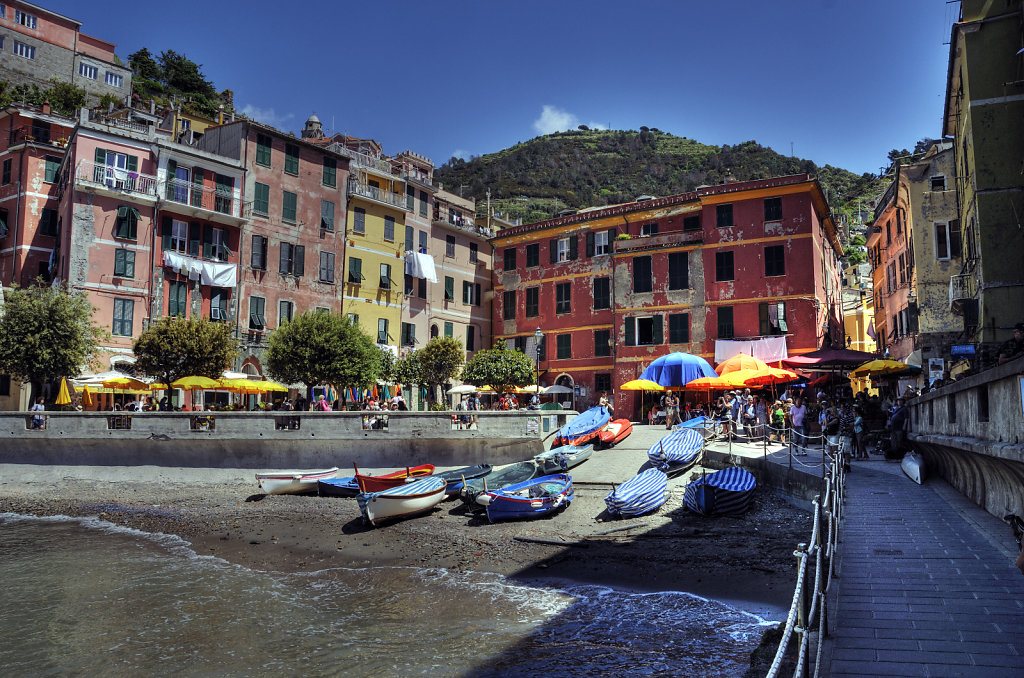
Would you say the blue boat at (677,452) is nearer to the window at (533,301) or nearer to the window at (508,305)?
the window at (533,301)

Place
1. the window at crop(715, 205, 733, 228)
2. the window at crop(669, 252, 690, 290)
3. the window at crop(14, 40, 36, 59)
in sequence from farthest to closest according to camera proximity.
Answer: the window at crop(14, 40, 36, 59) < the window at crop(669, 252, 690, 290) < the window at crop(715, 205, 733, 228)

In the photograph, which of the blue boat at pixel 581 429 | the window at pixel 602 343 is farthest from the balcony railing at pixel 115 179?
the window at pixel 602 343

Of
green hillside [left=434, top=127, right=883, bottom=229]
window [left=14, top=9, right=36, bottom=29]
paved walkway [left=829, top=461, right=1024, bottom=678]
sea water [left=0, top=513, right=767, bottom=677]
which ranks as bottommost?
sea water [left=0, top=513, right=767, bottom=677]

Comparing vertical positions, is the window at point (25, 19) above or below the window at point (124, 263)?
above

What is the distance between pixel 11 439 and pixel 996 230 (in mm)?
36292

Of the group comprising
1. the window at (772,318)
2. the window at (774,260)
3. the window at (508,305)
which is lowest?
the window at (772,318)

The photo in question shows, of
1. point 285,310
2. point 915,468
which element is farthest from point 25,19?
point 915,468

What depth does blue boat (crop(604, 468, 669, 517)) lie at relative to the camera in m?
19.0

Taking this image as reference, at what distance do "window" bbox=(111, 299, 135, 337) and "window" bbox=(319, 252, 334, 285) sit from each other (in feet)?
35.4

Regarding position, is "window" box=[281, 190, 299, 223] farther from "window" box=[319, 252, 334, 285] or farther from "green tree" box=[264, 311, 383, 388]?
"green tree" box=[264, 311, 383, 388]

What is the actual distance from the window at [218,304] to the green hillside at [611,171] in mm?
71060

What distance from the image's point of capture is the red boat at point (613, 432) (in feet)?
90.7

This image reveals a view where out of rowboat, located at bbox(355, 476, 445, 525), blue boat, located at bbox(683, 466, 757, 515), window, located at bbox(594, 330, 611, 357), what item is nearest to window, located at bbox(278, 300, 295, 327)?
window, located at bbox(594, 330, 611, 357)

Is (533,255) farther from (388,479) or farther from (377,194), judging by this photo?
(388,479)
